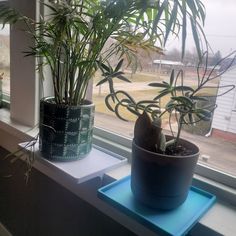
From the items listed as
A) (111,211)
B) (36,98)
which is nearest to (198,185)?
(111,211)

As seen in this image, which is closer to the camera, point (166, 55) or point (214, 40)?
point (214, 40)

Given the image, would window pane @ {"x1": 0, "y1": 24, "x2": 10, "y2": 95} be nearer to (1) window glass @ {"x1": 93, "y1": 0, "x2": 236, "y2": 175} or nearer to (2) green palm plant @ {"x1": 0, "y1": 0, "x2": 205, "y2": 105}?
(2) green palm plant @ {"x1": 0, "y1": 0, "x2": 205, "y2": 105}

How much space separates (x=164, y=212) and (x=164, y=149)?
164mm

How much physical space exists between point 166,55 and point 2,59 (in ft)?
3.84

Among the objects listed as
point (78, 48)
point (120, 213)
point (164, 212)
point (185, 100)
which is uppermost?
point (78, 48)

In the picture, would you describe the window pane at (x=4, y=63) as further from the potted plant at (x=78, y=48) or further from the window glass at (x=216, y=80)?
the window glass at (x=216, y=80)

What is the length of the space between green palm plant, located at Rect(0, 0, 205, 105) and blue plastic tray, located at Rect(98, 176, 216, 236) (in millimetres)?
321

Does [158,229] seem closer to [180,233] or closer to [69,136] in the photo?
[180,233]

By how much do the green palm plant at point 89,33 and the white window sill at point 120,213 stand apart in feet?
1.04

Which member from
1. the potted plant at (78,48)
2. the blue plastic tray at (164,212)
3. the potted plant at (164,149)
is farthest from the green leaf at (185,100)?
the blue plastic tray at (164,212)

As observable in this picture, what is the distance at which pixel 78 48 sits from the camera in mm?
740

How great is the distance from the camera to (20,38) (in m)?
1.16

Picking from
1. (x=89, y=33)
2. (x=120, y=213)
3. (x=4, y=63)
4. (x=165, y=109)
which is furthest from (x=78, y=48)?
(x=4, y=63)

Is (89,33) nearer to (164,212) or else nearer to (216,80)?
(216,80)
